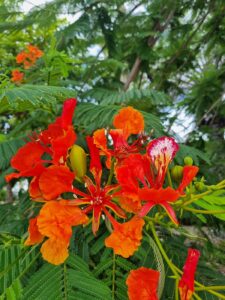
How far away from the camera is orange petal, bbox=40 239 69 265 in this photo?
0.77 m

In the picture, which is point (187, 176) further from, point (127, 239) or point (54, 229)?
point (54, 229)

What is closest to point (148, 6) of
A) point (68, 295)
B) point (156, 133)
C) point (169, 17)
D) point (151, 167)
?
point (169, 17)

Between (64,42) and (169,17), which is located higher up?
(169,17)

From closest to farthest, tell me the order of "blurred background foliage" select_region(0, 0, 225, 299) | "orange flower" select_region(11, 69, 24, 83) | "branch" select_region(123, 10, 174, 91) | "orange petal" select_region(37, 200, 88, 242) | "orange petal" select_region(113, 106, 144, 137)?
"orange petal" select_region(37, 200, 88, 242), "orange petal" select_region(113, 106, 144, 137), "blurred background foliage" select_region(0, 0, 225, 299), "orange flower" select_region(11, 69, 24, 83), "branch" select_region(123, 10, 174, 91)

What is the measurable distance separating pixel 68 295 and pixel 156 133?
0.70m

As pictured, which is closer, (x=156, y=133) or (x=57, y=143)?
(x=57, y=143)

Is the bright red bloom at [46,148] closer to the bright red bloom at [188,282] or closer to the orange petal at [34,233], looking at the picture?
the orange petal at [34,233]

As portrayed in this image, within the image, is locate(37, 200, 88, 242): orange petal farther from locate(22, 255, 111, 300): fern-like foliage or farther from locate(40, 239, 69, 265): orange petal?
locate(22, 255, 111, 300): fern-like foliage

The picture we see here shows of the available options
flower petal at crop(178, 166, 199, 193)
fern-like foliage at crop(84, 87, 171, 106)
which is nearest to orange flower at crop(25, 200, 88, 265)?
flower petal at crop(178, 166, 199, 193)

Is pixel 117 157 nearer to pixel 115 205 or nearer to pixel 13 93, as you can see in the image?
pixel 115 205

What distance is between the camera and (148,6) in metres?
2.52

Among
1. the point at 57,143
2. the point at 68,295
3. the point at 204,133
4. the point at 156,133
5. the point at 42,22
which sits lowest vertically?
the point at 204,133

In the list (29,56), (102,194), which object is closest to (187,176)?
(102,194)

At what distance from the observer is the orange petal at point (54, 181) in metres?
0.80
